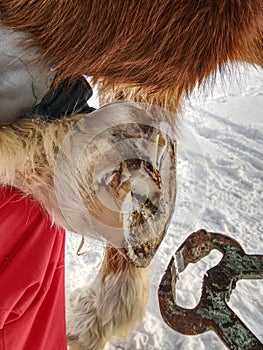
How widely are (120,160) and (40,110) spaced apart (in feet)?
0.27

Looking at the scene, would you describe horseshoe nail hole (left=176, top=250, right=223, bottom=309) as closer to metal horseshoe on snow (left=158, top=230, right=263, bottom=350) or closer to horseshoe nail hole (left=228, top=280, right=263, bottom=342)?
horseshoe nail hole (left=228, top=280, right=263, bottom=342)

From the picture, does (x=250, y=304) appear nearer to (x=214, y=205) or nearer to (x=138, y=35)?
(x=214, y=205)

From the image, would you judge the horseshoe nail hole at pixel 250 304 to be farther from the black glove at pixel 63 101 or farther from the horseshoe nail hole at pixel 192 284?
the black glove at pixel 63 101

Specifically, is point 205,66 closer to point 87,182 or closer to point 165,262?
point 87,182

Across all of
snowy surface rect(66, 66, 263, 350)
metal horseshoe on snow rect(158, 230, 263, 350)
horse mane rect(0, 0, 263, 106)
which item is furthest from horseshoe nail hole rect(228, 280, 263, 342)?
horse mane rect(0, 0, 263, 106)

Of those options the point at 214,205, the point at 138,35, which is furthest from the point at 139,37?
the point at 214,205

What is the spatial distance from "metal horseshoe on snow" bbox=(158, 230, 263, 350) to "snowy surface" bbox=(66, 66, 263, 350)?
0.22 ft

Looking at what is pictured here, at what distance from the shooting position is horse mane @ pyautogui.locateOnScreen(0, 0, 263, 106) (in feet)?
1.31

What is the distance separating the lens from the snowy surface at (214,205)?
0.68m

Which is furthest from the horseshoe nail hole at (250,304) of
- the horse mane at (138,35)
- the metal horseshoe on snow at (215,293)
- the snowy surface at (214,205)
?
the horse mane at (138,35)

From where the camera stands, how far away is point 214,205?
1.17m

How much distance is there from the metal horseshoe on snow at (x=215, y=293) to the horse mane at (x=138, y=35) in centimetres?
14

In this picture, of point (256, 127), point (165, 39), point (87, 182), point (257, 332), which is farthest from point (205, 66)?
point (256, 127)

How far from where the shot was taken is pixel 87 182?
485 mm
